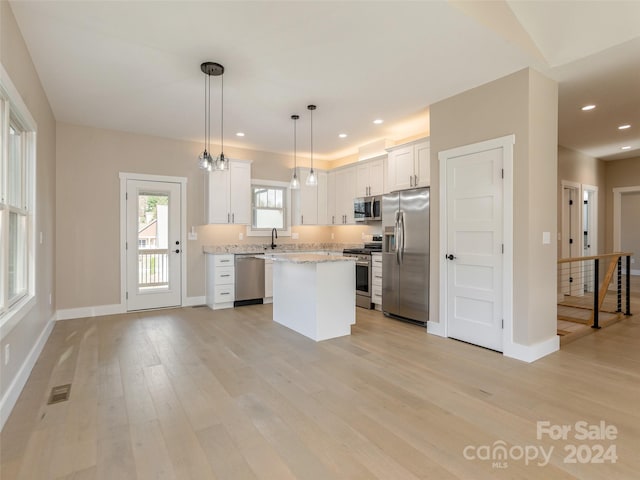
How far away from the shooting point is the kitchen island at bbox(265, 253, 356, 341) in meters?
3.88

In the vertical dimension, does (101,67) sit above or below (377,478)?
above

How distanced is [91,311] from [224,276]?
1.94 m

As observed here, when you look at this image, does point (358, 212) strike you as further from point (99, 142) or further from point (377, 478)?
point (377, 478)

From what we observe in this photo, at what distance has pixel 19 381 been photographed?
8.58ft

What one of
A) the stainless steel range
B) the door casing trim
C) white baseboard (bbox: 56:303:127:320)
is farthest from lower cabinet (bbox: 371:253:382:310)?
white baseboard (bbox: 56:303:127:320)

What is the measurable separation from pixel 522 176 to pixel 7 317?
438 cm

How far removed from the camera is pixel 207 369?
3068mm

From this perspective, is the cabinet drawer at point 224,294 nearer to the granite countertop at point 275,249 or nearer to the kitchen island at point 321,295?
the granite countertop at point 275,249

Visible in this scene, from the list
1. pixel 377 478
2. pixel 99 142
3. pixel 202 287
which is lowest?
pixel 377 478

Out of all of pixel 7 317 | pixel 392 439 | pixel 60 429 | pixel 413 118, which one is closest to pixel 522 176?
pixel 413 118

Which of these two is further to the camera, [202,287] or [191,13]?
[202,287]

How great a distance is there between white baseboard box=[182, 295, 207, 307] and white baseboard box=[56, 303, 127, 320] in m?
0.90

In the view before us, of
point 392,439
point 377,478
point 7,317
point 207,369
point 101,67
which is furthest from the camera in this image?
point 101,67

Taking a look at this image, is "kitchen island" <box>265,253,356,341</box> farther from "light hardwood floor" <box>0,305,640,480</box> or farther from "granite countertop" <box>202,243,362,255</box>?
"granite countertop" <box>202,243,362,255</box>
